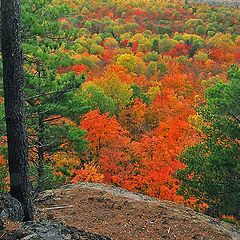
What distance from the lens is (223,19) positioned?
284 feet

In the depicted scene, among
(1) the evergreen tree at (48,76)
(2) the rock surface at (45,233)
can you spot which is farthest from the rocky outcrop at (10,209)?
(1) the evergreen tree at (48,76)

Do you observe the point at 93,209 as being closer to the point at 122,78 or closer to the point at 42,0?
the point at 42,0

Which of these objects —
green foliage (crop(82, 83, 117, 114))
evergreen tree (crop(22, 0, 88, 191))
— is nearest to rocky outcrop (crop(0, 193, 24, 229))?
evergreen tree (crop(22, 0, 88, 191))

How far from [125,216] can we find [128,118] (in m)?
29.0

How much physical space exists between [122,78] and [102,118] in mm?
18251

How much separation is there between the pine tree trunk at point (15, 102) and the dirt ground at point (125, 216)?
1.84 m

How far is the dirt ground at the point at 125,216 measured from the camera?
8328mm

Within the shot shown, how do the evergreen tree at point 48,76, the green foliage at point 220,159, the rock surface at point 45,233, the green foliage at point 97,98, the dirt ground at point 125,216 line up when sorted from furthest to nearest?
the green foliage at point 97,98, the green foliage at point 220,159, the evergreen tree at point 48,76, the dirt ground at point 125,216, the rock surface at point 45,233

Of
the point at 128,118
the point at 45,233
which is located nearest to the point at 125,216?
the point at 45,233

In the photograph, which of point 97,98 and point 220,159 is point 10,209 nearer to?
point 220,159

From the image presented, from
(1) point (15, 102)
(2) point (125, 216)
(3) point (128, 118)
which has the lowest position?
(3) point (128, 118)

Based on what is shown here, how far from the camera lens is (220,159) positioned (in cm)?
1343

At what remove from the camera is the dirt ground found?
8.33 meters

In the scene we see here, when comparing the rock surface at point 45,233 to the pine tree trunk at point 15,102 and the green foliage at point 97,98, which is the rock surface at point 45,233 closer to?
the pine tree trunk at point 15,102
